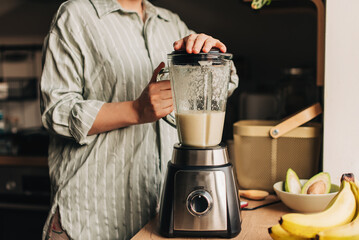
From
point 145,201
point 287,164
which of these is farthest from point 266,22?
point 145,201

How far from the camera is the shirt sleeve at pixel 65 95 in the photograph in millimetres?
1112

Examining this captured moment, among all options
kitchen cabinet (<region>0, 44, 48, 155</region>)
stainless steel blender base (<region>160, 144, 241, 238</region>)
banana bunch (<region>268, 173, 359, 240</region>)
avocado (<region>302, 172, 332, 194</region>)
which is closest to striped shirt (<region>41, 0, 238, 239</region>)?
stainless steel blender base (<region>160, 144, 241, 238</region>)

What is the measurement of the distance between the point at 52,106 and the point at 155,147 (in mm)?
317

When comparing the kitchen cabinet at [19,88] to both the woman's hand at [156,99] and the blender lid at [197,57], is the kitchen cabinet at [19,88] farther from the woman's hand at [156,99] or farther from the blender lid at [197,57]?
the blender lid at [197,57]

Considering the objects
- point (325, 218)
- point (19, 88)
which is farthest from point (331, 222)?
point (19, 88)

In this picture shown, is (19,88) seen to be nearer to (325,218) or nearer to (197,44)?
(197,44)

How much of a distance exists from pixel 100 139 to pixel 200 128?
1.18ft

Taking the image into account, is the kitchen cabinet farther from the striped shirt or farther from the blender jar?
the blender jar

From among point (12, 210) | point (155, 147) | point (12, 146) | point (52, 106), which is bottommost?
point (12, 210)

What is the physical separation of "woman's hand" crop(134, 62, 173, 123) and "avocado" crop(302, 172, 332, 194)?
407 millimetres

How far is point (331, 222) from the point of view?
79 cm

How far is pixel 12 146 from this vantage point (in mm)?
2340

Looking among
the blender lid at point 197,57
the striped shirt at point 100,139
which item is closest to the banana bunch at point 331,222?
the blender lid at point 197,57

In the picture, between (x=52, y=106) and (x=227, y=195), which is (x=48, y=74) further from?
(x=227, y=195)
